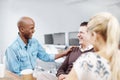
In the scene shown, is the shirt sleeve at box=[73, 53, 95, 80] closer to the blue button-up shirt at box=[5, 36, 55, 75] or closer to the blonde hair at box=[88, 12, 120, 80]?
the blonde hair at box=[88, 12, 120, 80]

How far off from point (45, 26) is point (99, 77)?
410cm

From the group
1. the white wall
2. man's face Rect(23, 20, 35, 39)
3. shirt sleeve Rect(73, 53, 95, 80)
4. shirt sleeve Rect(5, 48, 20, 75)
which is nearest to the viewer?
shirt sleeve Rect(73, 53, 95, 80)

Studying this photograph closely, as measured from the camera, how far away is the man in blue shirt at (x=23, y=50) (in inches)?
104

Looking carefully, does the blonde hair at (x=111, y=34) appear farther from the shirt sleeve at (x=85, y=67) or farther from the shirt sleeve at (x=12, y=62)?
the shirt sleeve at (x=12, y=62)

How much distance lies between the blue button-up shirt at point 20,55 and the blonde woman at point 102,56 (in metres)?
1.35

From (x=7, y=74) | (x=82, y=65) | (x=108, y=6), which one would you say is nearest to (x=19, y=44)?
(x=7, y=74)

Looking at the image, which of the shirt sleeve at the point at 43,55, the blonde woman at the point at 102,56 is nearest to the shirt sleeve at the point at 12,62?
the shirt sleeve at the point at 43,55

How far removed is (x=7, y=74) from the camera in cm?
233

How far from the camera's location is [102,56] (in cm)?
141

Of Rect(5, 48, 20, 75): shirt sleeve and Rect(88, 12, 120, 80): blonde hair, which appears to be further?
Rect(5, 48, 20, 75): shirt sleeve

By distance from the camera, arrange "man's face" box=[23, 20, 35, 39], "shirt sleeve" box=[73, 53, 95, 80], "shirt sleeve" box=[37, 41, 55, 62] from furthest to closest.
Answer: "shirt sleeve" box=[37, 41, 55, 62] < "man's face" box=[23, 20, 35, 39] < "shirt sleeve" box=[73, 53, 95, 80]

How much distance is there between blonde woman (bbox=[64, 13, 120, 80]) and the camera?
4.49 feet

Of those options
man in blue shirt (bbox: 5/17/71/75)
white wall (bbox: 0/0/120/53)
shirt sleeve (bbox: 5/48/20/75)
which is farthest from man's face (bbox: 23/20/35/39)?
white wall (bbox: 0/0/120/53)

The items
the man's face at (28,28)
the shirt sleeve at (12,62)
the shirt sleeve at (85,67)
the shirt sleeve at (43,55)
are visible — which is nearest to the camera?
the shirt sleeve at (85,67)
